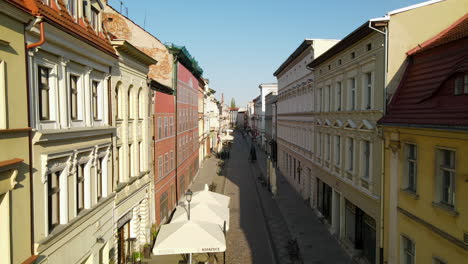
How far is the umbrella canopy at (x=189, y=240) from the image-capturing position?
1318 centimetres

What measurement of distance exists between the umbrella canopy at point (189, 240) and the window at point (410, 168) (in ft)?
21.1

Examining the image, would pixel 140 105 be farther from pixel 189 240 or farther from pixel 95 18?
pixel 189 240

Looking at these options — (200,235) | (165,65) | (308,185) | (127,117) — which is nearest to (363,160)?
(200,235)

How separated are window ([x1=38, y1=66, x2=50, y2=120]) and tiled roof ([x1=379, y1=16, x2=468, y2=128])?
32.5 feet

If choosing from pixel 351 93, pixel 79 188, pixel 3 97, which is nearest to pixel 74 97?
pixel 79 188

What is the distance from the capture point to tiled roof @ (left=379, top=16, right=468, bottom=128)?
1056 centimetres

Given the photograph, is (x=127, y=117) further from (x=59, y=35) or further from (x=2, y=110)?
(x=2, y=110)

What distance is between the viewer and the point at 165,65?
25984 mm

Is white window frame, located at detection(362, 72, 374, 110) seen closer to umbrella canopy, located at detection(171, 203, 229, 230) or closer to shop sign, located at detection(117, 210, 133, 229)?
umbrella canopy, located at detection(171, 203, 229, 230)

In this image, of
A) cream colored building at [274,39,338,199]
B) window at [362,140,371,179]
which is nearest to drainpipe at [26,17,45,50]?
window at [362,140,371,179]

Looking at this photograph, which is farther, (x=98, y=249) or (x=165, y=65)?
(x=165, y=65)

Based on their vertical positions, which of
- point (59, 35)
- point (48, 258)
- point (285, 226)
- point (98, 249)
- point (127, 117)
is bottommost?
point (285, 226)

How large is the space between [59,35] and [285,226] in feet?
57.4

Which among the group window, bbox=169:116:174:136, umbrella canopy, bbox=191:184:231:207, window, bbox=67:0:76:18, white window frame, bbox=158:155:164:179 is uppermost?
window, bbox=67:0:76:18
